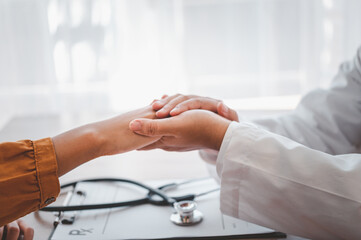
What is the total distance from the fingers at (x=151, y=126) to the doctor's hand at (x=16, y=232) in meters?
0.29

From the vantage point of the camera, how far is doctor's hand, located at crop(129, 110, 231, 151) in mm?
859

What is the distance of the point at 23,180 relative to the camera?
68cm

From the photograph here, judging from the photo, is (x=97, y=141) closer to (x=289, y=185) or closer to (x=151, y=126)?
(x=151, y=126)

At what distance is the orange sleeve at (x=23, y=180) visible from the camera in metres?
0.67

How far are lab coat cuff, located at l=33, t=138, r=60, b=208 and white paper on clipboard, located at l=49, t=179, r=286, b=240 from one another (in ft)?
0.26

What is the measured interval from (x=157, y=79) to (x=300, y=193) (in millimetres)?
1962

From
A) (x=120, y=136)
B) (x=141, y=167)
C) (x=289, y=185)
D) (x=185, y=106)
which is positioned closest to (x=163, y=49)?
(x=141, y=167)

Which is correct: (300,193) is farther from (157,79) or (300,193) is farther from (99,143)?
(157,79)

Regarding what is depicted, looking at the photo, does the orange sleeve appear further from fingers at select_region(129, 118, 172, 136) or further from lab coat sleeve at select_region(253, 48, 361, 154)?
lab coat sleeve at select_region(253, 48, 361, 154)

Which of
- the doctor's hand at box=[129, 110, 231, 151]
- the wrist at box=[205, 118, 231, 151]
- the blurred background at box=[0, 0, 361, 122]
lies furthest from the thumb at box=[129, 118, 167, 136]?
the blurred background at box=[0, 0, 361, 122]

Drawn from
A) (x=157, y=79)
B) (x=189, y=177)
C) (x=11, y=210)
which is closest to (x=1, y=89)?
(x=157, y=79)

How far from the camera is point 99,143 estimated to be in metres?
0.85

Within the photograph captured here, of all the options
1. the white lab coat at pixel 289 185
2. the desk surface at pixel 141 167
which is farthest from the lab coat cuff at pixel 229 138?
the desk surface at pixel 141 167

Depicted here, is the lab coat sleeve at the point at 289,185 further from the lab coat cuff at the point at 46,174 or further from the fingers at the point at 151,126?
the lab coat cuff at the point at 46,174
